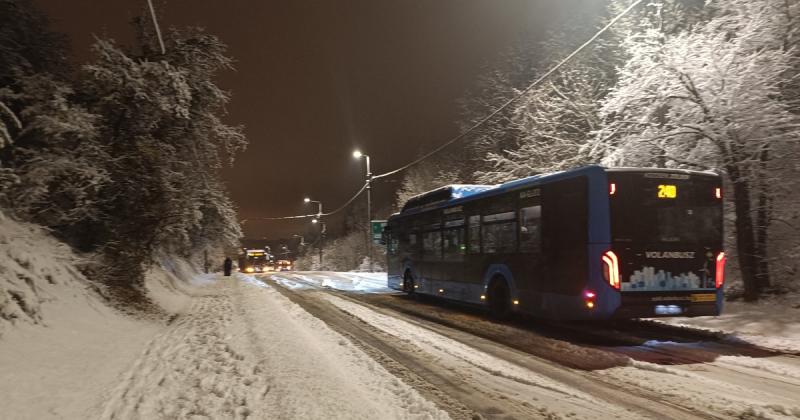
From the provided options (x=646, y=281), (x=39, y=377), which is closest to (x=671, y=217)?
(x=646, y=281)

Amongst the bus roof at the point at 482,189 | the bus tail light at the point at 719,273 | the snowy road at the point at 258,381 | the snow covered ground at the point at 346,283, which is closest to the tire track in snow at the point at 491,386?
the snowy road at the point at 258,381

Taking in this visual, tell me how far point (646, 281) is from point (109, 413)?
26.4 ft

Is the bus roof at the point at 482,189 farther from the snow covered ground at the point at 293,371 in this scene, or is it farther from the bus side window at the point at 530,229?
the snow covered ground at the point at 293,371

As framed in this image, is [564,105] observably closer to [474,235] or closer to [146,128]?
[474,235]

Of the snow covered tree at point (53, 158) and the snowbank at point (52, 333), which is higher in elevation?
the snow covered tree at point (53, 158)

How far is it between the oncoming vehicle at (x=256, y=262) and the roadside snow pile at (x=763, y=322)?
198 feet

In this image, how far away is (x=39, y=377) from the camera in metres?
6.05

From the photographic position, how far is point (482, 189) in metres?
15.6

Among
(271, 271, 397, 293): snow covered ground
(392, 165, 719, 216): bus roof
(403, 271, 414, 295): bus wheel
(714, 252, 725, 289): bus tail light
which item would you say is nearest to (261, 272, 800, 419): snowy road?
(714, 252, 725, 289): bus tail light

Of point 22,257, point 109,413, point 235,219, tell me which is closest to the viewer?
point 109,413

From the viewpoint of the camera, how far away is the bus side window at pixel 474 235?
13638mm

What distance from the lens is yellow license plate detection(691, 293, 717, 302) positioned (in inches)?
384

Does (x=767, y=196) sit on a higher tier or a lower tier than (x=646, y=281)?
higher

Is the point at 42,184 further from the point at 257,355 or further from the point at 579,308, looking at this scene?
the point at 579,308
